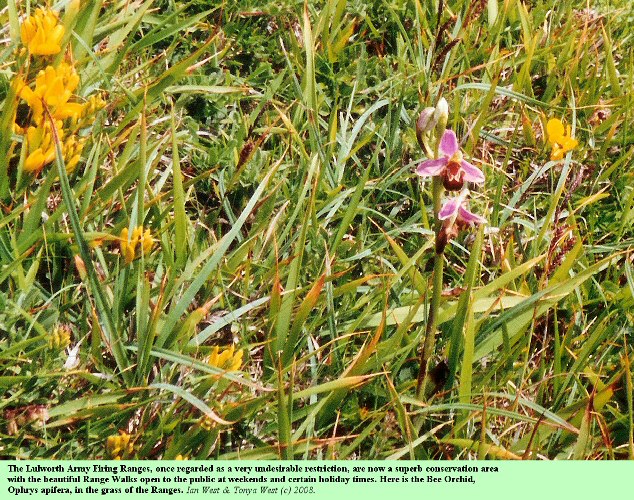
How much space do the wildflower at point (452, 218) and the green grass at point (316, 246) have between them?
0.25m

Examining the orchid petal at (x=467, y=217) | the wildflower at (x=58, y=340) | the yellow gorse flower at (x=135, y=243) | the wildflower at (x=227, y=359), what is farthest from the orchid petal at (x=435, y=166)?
the wildflower at (x=58, y=340)

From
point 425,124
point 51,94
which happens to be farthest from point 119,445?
point 425,124

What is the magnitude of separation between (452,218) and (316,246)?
673mm

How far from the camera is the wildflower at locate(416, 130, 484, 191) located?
163cm

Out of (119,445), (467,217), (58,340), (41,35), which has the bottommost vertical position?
(119,445)

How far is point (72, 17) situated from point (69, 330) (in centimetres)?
97

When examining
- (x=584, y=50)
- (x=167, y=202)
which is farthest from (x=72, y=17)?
(x=584, y=50)

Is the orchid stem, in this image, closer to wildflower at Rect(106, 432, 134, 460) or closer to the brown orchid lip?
the brown orchid lip

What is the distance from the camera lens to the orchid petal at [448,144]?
162 cm

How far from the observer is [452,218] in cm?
168

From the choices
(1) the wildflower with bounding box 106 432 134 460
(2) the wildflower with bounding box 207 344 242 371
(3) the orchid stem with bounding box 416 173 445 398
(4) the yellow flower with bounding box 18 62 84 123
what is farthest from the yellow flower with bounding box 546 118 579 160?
(1) the wildflower with bounding box 106 432 134 460

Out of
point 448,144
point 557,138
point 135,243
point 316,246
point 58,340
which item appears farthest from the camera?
point 557,138

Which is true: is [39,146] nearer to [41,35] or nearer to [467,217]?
[41,35]

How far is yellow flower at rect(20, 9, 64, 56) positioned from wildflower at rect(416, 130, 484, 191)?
1114 millimetres
